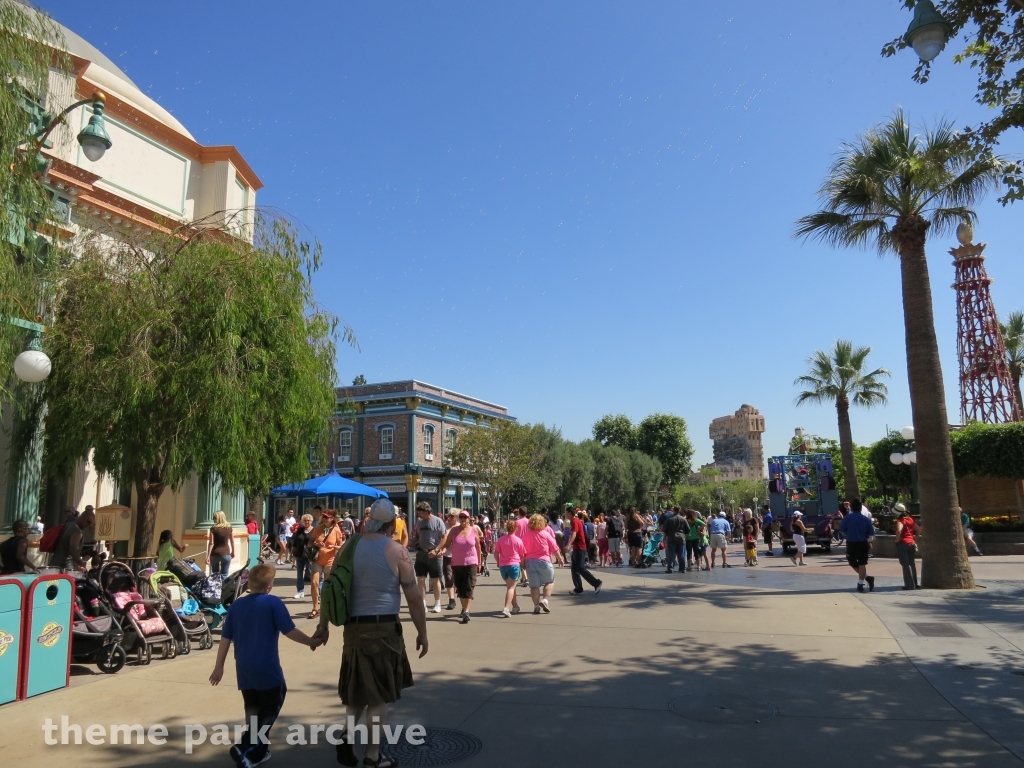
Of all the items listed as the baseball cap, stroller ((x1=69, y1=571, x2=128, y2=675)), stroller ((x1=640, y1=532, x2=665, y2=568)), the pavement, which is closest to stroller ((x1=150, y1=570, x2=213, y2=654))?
the pavement

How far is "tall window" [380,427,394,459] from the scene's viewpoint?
143 ft

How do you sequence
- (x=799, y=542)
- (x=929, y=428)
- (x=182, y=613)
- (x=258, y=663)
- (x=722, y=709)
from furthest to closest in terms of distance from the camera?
1. (x=799, y=542)
2. (x=929, y=428)
3. (x=182, y=613)
4. (x=722, y=709)
5. (x=258, y=663)

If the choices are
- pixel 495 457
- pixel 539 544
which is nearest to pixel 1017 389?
pixel 495 457

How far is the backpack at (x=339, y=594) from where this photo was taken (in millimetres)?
4607

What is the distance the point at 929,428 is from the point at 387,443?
34.4 meters

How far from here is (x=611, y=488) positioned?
55.3 m

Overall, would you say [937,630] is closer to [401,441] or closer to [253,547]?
[253,547]

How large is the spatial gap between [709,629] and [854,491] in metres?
25.4

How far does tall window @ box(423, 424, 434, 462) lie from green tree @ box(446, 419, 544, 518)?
43.7 inches

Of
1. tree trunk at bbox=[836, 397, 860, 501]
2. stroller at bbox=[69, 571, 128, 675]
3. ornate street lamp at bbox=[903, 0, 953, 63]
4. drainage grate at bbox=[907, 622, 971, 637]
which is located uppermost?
ornate street lamp at bbox=[903, 0, 953, 63]

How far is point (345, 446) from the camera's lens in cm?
4503

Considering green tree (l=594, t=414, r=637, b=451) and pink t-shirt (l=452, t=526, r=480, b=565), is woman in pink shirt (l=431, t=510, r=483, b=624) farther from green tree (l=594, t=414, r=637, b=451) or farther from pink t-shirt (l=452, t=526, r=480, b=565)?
green tree (l=594, t=414, r=637, b=451)

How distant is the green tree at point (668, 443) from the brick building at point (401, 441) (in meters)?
25.8

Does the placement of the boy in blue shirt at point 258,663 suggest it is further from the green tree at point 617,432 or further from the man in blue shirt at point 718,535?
the green tree at point 617,432
